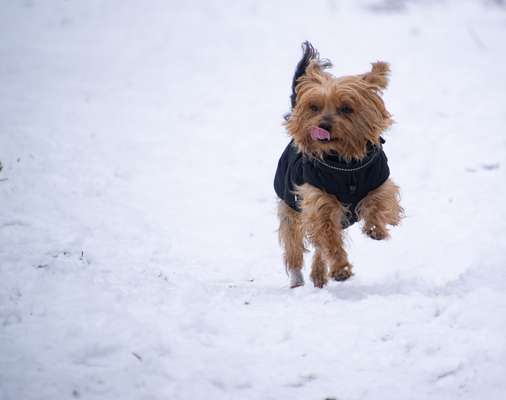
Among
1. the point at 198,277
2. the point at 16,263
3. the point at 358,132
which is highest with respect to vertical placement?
the point at 358,132

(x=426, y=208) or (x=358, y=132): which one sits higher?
(x=358, y=132)

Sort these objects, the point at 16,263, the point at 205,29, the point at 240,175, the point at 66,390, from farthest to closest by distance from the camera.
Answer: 1. the point at 205,29
2. the point at 240,175
3. the point at 16,263
4. the point at 66,390

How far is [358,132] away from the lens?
4.69m

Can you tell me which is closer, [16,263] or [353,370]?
[353,370]

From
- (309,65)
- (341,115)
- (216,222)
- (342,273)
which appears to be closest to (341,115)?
(341,115)

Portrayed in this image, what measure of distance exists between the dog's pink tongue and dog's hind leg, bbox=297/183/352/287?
57cm

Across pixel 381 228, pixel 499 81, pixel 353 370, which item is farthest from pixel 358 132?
pixel 499 81

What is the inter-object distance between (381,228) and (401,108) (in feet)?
28.7

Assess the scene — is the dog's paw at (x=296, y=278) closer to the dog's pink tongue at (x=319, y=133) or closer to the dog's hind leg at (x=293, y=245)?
the dog's hind leg at (x=293, y=245)

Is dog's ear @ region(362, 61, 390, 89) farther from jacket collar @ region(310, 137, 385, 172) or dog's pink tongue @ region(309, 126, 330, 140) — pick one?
dog's pink tongue @ region(309, 126, 330, 140)

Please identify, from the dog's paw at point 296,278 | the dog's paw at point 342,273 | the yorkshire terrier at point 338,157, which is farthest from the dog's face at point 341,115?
the dog's paw at point 296,278

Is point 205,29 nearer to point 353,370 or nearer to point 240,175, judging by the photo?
point 240,175

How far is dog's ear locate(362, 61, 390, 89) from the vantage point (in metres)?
4.86

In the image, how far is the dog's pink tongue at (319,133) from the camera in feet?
15.1
